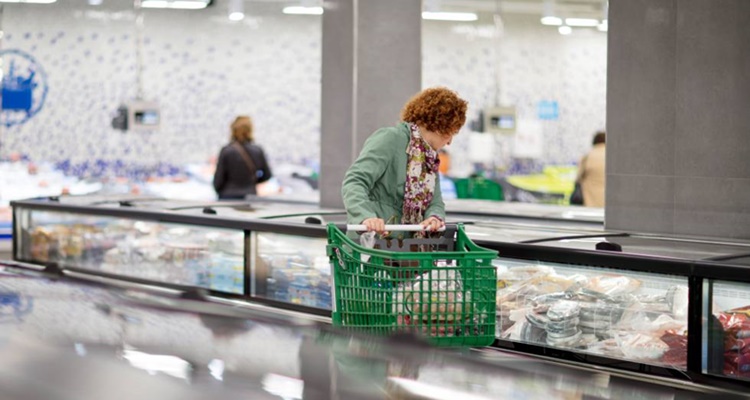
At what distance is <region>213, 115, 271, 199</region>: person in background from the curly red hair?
19.3 feet

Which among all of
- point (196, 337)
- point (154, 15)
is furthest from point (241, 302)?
point (154, 15)

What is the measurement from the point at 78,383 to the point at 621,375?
2185 mm

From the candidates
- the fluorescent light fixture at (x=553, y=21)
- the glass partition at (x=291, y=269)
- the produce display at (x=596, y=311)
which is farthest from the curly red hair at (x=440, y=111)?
the fluorescent light fixture at (x=553, y=21)

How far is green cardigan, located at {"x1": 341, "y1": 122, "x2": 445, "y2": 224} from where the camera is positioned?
3.89 metres

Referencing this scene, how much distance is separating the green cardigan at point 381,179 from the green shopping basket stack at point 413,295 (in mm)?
367

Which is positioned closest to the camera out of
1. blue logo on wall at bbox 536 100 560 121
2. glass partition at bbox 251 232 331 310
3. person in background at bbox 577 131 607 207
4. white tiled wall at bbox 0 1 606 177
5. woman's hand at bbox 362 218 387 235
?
woman's hand at bbox 362 218 387 235

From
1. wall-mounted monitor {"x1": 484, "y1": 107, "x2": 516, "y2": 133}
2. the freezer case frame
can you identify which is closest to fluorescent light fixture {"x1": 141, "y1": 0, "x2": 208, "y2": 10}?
wall-mounted monitor {"x1": 484, "y1": 107, "x2": 516, "y2": 133}

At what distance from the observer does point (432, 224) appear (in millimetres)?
3766

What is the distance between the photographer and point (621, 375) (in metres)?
3.97

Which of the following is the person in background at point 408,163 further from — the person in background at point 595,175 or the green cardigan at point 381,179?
the person in background at point 595,175

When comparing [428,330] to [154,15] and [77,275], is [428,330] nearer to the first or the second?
[77,275]

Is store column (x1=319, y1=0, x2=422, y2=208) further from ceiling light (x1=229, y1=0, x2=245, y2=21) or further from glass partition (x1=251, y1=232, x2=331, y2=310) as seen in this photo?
ceiling light (x1=229, y1=0, x2=245, y2=21)

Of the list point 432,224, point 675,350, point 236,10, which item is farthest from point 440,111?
point 236,10

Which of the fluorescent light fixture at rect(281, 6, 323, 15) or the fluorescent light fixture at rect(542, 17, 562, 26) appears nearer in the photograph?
the fluorescent light fixture at rect(281, 6, 323, 15)
